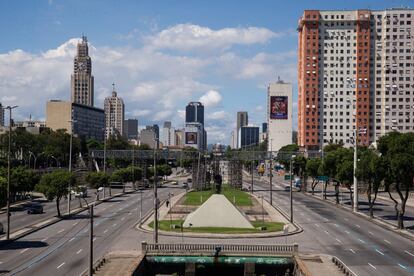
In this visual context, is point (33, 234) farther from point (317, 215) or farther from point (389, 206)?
point (389, 206)

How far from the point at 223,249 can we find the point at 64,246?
16271 millimetres

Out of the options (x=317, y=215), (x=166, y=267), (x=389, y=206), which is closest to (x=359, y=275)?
(x=166, y=267)

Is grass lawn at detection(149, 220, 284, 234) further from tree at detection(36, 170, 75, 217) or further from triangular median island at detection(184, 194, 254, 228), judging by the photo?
tree at detection(36, 170, 75, 217)

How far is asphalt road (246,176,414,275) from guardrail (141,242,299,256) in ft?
12.6

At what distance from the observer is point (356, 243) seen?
6500cm

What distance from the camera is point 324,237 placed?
2741 inches

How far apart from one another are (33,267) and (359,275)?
26.4 m

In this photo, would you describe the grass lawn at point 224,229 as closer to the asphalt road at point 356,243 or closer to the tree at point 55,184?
the asphalt road at point 356,243

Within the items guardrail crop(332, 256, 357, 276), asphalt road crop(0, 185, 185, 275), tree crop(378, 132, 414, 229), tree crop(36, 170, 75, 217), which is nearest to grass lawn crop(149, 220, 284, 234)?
asphalt road crop(0, 185, 185, 275)

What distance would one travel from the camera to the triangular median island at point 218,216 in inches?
3002

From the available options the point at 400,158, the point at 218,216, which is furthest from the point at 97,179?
the point at 400,158

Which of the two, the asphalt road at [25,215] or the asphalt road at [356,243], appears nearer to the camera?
the asphalt road at [356,243]

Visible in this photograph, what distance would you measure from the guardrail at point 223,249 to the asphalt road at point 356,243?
383 centimetres

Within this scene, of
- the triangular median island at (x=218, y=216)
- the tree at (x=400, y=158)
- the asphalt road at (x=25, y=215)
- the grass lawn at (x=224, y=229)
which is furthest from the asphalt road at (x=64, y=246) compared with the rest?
the tree at (x=400, y=158)
